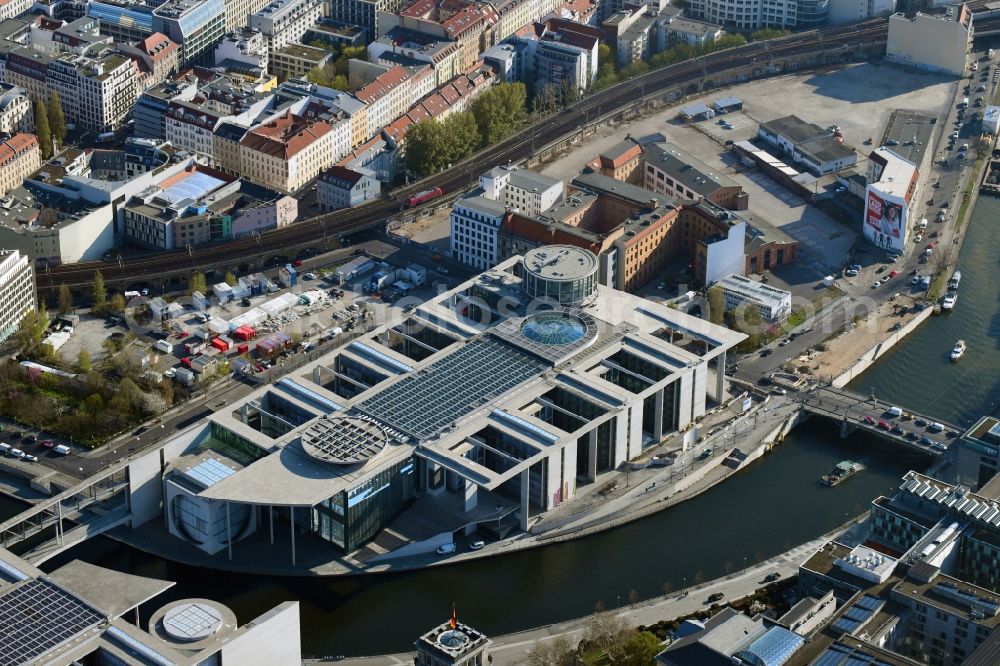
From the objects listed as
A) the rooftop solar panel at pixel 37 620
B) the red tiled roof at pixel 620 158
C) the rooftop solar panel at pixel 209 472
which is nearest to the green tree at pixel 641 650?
the rooftop solar panel at pixel 209 472

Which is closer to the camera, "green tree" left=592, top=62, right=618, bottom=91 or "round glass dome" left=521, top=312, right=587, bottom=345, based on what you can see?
"round glass dome" left=521, top=312, right=587, bottom=345

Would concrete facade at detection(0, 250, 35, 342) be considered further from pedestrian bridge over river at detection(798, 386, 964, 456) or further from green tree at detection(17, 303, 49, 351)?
pedestrian bridge over river at detection(798, 386, 964, 456)

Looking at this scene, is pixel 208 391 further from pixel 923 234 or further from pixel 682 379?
pixel 923 234

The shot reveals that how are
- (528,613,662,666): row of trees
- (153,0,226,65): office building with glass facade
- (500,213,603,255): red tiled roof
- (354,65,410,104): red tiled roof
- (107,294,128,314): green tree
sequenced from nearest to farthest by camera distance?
(528,613,662,666): row of trees → (107,294,128,314): green tree → (500,213,603,255): red tiled roof → (354,65,410,104): red tiled roof → (153,0,226,65): office building with glass facade

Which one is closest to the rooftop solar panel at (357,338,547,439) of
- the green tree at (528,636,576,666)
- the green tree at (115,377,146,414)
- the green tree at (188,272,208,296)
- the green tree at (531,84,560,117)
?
the green tree at (115,377,146,414)

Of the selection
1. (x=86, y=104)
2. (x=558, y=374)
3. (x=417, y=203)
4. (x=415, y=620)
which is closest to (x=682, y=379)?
(x=558, y=374)

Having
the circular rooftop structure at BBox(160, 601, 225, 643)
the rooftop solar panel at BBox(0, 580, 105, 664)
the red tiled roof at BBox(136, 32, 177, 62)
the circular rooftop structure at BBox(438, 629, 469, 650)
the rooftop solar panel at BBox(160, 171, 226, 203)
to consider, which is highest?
the red tiled roof at BBox(136, 32, 177, 62)
